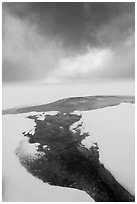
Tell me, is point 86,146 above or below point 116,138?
below

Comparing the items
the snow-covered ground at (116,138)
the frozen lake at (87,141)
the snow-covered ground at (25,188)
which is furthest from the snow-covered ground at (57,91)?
the snow-covered ground at (25,188)

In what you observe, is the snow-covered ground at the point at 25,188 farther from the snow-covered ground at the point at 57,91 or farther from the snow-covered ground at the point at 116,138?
the snow-covered ground at the point at 57,91

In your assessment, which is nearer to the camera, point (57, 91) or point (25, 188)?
point (25, 188)

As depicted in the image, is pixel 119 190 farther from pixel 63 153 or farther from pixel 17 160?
pixel 17 160

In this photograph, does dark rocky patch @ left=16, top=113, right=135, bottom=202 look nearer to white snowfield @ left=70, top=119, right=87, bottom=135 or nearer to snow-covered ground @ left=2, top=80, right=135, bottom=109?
white snowfield @ left=70, top=119, right=87, bottom=135

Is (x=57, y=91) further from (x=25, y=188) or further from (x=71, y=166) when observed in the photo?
(x=25, y=188)

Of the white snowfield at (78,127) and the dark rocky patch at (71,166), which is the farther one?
the white snowfield at (78,127)

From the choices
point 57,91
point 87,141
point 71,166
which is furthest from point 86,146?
point 57,91

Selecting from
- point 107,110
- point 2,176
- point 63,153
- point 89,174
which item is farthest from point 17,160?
point 107,110
